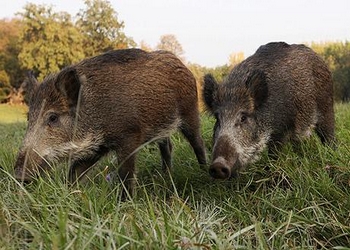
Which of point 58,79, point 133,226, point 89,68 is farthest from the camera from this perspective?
point 89,68

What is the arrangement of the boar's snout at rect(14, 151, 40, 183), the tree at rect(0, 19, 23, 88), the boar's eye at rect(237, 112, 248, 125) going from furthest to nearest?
the tree at rect(0, 19, 23, 88)
the boar's eye at rect(237, 112, 248, 125)
the boar's snout at rect(14, 151, 40, 183)

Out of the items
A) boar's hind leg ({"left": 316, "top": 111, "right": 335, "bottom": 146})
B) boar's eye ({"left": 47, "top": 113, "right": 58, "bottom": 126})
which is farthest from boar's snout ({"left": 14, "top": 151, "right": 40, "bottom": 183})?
boar's hind leg ({"left": 316, "top": 111, "right": 335, "bottom": 146})

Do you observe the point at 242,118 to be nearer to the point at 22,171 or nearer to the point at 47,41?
the point at 22,171

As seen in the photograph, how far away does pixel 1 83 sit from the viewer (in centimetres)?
3188

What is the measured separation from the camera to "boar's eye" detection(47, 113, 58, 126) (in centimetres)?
381

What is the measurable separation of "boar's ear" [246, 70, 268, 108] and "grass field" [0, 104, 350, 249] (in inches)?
18.5

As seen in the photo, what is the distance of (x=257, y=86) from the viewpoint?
3.98 meters

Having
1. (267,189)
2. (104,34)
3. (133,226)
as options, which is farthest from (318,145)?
(104,34)

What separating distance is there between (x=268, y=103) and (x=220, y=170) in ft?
3.19

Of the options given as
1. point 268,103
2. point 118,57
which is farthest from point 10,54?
point 268,103

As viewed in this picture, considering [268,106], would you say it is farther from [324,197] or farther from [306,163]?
[324,197]

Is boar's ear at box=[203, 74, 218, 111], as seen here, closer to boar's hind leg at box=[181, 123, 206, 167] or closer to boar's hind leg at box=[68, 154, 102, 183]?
boar's hind leg at box=[181, 123, 206, 167]

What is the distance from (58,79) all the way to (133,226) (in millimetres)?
2083

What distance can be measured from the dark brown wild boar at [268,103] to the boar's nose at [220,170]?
0.10 ft
